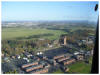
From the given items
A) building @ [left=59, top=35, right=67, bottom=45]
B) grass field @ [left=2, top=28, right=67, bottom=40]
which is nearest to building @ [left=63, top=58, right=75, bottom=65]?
building @ [left=59, top=35, right=67, bottom=45]

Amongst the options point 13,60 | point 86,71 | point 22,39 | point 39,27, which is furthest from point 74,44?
point 13,60

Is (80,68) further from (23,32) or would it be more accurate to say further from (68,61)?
(23,32)

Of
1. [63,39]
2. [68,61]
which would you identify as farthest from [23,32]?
[68,61]

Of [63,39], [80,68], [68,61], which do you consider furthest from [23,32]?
[80,68]

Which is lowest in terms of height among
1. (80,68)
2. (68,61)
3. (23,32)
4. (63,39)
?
(80,68)

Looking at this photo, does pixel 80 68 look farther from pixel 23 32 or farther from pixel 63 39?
pixel 23 32

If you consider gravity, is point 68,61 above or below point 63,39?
below

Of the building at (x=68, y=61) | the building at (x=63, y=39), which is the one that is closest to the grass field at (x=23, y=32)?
the building at (x=63, y=39)

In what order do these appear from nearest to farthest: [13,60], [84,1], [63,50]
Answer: [84,1]
[13,60]
[63,50]

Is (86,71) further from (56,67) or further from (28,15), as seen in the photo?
(28,15)

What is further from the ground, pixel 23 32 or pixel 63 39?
pixel 23 32
